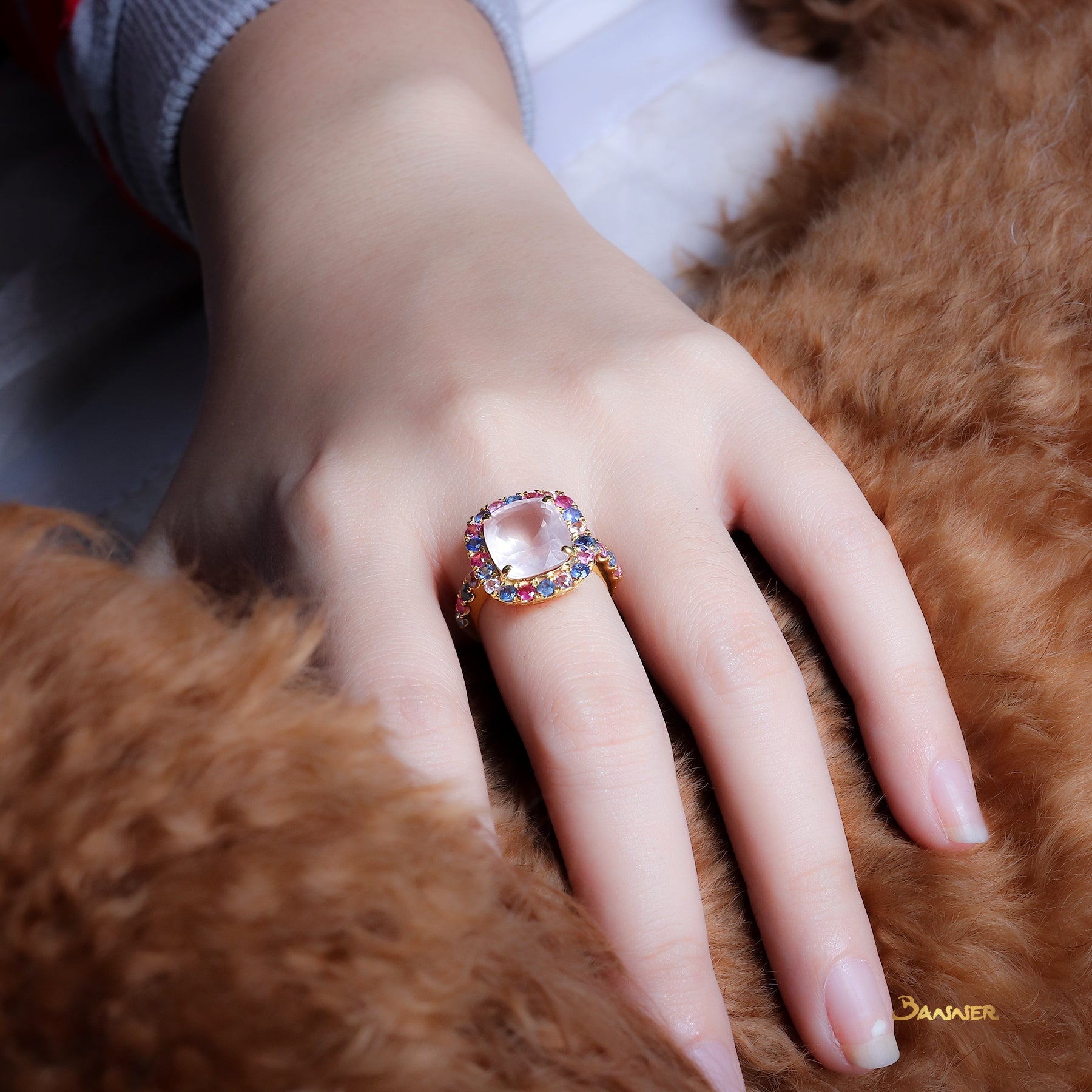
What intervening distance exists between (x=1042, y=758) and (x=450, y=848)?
0.37 meters

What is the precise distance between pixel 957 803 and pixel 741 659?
154 mm

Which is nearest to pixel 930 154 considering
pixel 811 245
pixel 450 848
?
pixel 811 245

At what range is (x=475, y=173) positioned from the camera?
813 millimetres

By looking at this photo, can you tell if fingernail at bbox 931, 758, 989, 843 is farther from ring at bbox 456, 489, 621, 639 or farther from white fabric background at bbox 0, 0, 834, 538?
white fabric background at bbox 0, 0, 834, 538

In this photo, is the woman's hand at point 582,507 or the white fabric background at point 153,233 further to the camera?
the white fabric background at point 153,233

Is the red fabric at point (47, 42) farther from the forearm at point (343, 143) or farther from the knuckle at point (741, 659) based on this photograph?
the knuckle at point (741, 659)

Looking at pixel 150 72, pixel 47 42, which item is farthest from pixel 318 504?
pixel 47 42

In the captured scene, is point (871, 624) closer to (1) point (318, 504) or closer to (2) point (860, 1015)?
(2) point (860, 1015)

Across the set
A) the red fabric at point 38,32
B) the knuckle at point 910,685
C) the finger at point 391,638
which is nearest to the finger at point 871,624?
the knuckle at point 910,685

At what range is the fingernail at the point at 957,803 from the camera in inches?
21.6

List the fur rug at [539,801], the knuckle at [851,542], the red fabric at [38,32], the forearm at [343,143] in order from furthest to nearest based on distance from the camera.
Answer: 1. the red fabric at [38,32]
2. the forearm at [343,143]
3. the knuckle at [851,542]
4. the fur rug at [539,801]

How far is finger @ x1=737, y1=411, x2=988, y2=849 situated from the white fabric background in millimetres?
444

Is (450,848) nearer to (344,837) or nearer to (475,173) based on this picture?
(344,837)

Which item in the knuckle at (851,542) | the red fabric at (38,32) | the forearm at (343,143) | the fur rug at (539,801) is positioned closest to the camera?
the fur rug at (539,801)
